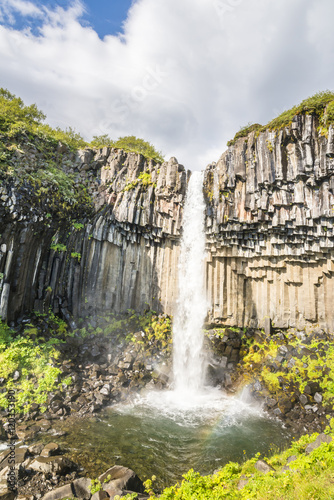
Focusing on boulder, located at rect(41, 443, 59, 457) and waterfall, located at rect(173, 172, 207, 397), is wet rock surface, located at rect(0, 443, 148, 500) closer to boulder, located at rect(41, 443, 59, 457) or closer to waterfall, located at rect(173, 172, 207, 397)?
boulder, located at rect(41, 443, 59, 457)

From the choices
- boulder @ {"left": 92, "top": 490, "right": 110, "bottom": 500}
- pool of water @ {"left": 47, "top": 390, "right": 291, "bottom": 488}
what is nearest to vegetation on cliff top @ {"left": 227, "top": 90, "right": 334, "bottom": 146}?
pool of water @ {"left": 47, "top": 390, "right": 291, "bottom": 488}

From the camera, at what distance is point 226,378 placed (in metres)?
15.4

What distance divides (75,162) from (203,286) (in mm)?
13669

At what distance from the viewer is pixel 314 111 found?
1430 centimetres

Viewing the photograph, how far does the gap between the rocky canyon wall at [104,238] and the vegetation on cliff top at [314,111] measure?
20.9 ft

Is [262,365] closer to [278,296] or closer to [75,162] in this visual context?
[278,296]

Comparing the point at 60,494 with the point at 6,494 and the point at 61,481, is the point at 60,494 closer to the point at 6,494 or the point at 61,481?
the point at 61,481

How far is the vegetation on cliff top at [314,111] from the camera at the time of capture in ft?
45.3

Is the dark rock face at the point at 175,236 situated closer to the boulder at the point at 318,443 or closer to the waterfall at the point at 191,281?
the waterfall at the point at 191,281

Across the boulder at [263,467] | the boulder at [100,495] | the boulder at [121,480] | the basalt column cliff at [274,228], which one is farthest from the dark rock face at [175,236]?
the boulder at [100,495]

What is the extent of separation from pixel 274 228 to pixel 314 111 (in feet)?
20.8

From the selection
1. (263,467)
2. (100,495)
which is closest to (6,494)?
(100,495)

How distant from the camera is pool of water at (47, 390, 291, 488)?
8898 mm

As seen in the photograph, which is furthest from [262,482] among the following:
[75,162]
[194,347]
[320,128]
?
[75,162]
